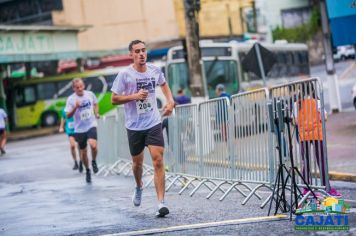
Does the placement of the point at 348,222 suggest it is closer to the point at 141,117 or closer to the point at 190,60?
the point at 141,117

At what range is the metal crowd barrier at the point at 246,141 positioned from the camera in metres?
8.99

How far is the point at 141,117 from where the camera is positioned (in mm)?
9445

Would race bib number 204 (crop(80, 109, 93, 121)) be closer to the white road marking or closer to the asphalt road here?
the asphalt road

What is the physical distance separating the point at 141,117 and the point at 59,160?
13.2m

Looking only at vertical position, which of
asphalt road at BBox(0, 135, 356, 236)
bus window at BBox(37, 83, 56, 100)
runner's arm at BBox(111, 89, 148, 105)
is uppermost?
runner's arm at BBox(111, 89, 148, 105)

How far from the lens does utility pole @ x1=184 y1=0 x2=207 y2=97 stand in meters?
21.2

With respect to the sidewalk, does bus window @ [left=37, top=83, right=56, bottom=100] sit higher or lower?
higher

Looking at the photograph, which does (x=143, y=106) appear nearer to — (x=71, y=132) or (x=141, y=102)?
(x=141, y=102)

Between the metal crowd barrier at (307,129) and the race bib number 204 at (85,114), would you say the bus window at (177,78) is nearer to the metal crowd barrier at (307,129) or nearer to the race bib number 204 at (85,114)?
the race bib number 204 at (85,114)

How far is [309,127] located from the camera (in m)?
9.01

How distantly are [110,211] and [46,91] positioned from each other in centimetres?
3460

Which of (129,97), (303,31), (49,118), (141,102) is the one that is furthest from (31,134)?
(303,31)

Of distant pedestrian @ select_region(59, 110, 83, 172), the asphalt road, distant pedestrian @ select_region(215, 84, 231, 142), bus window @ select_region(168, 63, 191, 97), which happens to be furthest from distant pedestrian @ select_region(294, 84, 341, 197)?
bus window @ select_region(168, 63, 191, 97)

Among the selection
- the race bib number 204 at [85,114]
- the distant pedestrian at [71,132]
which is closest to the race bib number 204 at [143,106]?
the race bib number 204 at [85,114]
